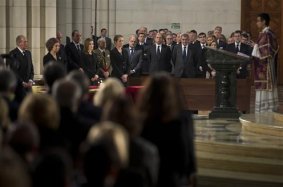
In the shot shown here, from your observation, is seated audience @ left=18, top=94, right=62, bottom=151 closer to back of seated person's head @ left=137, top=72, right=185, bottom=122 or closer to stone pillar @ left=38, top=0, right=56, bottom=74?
back of seated person's head @ left=137, top=72, right=185, bottom=122

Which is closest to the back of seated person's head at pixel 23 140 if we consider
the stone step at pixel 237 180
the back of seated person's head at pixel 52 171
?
the back of seated person's head at pixel 52 171

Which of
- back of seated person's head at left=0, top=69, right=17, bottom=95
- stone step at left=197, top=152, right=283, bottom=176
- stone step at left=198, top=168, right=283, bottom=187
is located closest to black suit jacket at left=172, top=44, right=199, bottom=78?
stone step at left=197, top=152, right=283, bottom=176

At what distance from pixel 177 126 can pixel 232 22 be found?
16.7 metres

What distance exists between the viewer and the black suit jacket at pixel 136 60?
17.1 metres

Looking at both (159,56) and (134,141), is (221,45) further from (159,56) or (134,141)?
(134,141)

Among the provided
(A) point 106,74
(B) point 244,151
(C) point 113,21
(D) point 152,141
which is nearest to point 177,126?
(D) point 152,141

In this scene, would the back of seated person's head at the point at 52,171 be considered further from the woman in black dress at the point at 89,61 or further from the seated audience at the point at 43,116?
the woman in black dress at the point at 89,61

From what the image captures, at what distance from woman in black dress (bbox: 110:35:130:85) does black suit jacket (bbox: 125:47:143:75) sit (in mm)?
713

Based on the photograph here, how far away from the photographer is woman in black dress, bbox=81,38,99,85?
15.6 m

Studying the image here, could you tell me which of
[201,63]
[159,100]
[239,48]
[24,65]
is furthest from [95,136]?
[239,48]

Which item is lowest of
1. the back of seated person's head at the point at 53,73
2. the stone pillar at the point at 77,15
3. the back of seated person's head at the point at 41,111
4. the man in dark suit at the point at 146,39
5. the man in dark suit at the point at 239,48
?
the back of seated person's head at the point at 41,111

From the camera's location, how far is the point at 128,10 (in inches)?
894

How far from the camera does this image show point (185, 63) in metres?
17.5

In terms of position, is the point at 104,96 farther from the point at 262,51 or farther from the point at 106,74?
the point at 106,74
